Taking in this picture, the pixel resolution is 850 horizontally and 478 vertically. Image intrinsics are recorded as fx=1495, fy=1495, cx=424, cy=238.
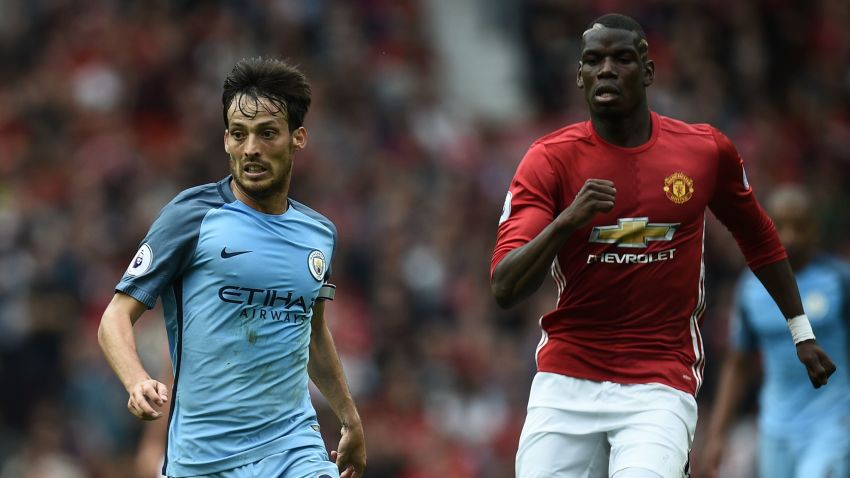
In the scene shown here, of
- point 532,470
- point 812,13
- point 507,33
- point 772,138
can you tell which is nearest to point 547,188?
point 532,470

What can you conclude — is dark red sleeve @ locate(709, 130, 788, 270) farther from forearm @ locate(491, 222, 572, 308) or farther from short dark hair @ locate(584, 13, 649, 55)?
forearm @ locate(491, 222, 572, 308)

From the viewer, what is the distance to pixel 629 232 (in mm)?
6480

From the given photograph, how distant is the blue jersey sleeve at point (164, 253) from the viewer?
5.88 meters

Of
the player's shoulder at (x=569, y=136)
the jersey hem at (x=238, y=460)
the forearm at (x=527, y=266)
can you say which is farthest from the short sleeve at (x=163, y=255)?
the player's shoulder at (x=569, y=136)

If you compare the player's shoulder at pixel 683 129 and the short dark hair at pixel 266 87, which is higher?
the short dark hair at pixel 266 87

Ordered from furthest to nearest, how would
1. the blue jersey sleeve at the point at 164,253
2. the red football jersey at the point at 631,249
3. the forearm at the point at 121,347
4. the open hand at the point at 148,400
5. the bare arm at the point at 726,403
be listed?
the bare arm at the point at 726,403 → the red football jersey at the point at 631,249 → the blue jersey sleeve at the point at 164,253 → the forearm at the point at 121,347 → the open hand at the point at 148,400

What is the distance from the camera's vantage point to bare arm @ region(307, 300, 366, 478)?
6512 millimetres

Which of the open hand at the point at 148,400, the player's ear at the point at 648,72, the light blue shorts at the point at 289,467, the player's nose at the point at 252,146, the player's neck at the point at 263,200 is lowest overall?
the light blue shorts at the point at 289,467

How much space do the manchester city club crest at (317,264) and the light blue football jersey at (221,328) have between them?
0.43ft

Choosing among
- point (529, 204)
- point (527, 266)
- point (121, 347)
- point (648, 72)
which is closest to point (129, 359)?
point (121, 347)

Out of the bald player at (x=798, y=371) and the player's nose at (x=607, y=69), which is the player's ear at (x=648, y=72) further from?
the bald player at (x=798, y=371)

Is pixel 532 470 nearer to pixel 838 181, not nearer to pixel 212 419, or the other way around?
pixel 212 419

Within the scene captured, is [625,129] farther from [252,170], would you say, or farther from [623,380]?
[252,170]

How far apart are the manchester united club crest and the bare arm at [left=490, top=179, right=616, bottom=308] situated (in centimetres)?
57
